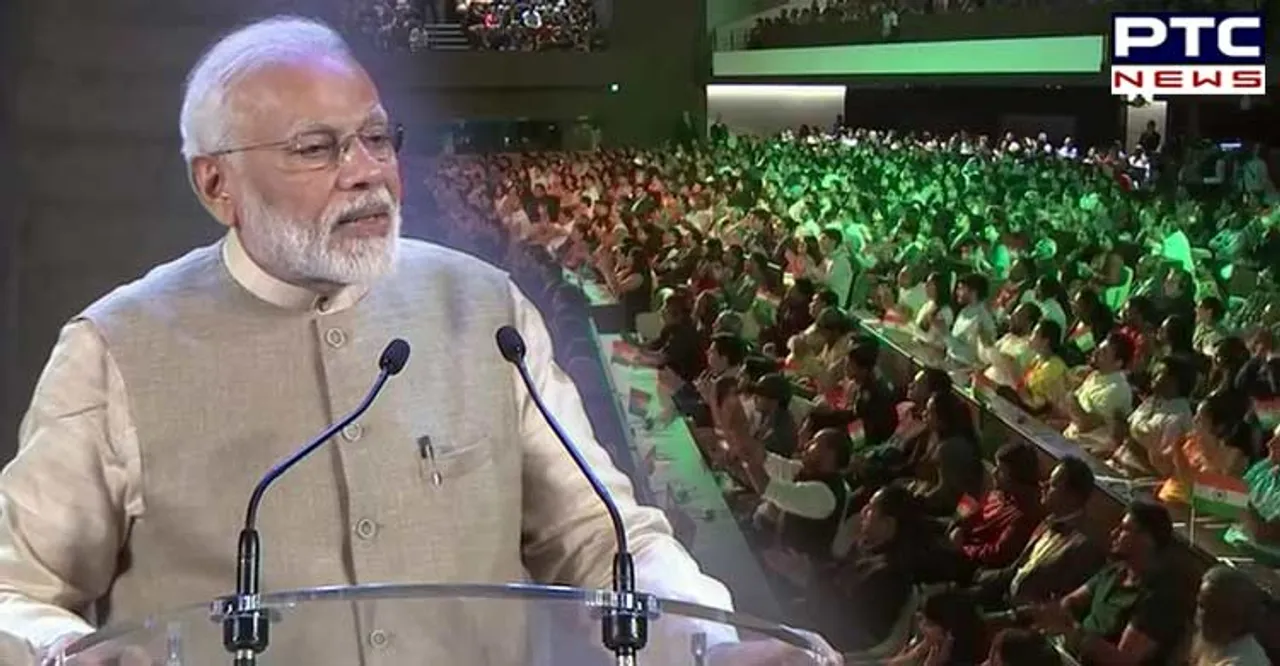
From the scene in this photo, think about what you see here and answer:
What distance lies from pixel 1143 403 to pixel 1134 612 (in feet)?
3.53

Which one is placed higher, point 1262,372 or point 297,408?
point 297,408

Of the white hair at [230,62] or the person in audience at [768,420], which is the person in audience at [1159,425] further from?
the white hair at [230,62]

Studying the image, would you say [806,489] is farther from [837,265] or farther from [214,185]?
[214,185]

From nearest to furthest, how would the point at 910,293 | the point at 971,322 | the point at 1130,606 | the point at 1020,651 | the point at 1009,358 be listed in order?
1. the point at 1020,651
2. the point at 1130,606
3. the point at 1009,358
4. the point at 971,322
5. the point at 910,293

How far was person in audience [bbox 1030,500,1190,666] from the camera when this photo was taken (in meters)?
3.18

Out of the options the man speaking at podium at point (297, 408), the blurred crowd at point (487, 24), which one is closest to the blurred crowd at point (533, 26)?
the blurred crowd at point (487, 24)

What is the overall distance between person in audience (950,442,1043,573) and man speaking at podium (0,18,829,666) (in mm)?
2443

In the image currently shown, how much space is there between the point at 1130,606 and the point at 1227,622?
0.40m

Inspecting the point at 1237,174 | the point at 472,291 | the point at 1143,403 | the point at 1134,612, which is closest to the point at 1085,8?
the point at 1237,174

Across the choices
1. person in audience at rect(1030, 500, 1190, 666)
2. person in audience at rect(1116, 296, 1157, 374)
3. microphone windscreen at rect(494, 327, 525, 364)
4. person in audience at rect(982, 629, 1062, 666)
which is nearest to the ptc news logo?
person in audience at rect(1116, 296, 1157, 374)

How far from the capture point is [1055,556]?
3562 millimetres

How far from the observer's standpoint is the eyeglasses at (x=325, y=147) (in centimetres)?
129

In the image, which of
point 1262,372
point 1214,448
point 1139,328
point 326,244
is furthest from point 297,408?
point 1139,328

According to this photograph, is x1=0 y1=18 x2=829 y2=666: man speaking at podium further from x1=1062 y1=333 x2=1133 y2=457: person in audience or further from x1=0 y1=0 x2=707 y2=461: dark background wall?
x1=1062 y1=333 x2=1133 y2=457: person in audience
